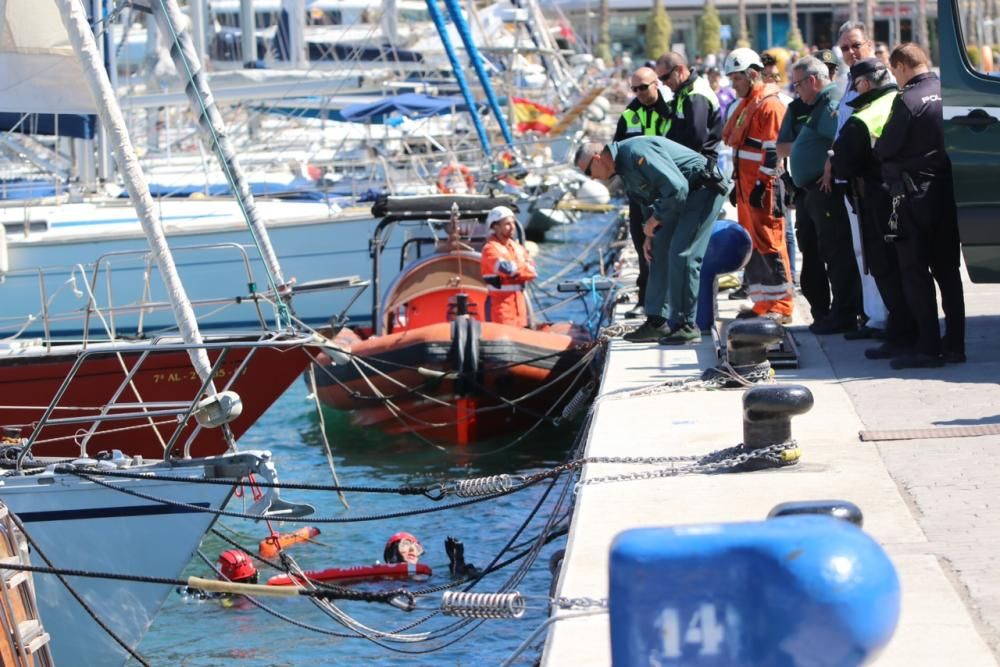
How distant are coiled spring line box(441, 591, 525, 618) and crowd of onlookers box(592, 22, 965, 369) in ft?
15.3

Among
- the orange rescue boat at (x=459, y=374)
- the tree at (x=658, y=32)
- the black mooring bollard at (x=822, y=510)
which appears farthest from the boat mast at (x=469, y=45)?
the tree at (x=658, y=32)

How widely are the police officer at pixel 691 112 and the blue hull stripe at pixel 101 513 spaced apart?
17.2 ft

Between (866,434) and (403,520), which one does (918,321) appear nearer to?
(866,434)

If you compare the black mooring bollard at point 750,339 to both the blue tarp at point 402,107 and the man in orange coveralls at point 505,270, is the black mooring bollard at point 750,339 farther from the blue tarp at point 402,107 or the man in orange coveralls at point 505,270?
the blue tarp at point 402,107

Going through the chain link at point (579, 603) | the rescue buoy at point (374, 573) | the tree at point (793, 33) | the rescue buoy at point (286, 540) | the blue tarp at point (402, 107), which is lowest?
the tree at point (793, 33)

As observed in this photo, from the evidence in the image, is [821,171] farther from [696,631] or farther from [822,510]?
[696,631]

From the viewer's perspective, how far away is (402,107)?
1219 inches

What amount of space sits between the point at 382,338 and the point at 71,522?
589 cm

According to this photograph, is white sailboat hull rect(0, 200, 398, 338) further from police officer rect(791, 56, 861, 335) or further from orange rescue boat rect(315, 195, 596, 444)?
police officer rect(791, 56, 861, 335)

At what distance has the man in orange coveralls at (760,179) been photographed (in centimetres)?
1159

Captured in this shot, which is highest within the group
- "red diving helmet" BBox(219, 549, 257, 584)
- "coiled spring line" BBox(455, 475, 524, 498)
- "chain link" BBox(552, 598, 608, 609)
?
"chain link" BBox(552, 598, 608, 609)

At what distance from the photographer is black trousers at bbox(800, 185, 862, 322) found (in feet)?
35.6

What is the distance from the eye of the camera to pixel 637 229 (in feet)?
41.5

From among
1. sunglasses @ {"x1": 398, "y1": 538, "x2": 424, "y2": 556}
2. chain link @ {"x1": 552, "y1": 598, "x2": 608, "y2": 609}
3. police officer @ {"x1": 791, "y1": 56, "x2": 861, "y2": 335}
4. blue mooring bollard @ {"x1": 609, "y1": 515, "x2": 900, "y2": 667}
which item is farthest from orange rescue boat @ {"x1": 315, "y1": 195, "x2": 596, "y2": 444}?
blue mooring bollard @ {"x1": 609, "y1": 515, "x2": 900, "y2": 667}
